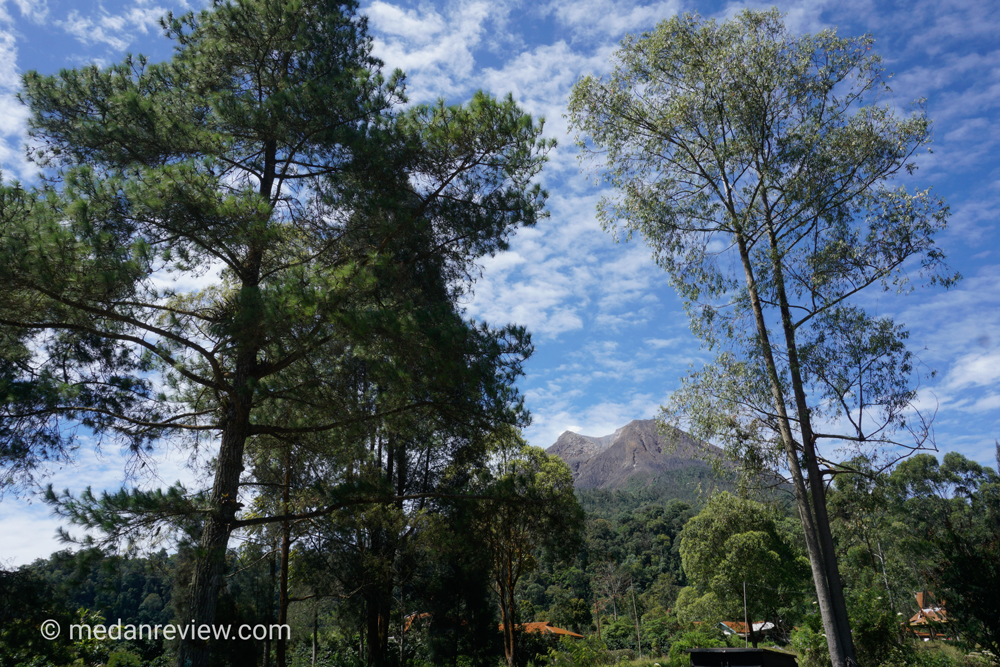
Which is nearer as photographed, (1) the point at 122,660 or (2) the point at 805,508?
(2) the point at 805,508

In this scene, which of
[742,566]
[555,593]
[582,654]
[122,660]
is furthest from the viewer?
[555,593]

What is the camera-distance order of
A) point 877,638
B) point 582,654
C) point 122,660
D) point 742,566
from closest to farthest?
point 582,654 < point 877,638 < point 122,660 < point 742,566

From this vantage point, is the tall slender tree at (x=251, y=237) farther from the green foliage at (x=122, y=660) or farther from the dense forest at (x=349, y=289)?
the green foliage at (x=122, y=660)

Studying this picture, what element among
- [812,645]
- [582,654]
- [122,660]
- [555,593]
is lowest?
[555,593]

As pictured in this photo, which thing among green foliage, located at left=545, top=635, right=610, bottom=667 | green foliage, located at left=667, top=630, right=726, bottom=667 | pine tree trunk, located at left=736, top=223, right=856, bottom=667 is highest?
pine tree trunk, located at left=736, top=223, right=856, bottom=667

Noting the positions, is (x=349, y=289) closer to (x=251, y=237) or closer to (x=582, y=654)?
(x=251, y=237)

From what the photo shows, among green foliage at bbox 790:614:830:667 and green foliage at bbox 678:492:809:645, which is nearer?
green foliage at bbox 790:614:830:667

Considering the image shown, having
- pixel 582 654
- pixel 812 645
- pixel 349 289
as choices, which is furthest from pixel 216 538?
pixel 812 645

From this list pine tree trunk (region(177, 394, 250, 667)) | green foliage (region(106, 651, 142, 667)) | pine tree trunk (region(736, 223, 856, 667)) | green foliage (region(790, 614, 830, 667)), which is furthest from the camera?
green foliage (region(790, 614, 830, 667))

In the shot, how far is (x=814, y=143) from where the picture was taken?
9.46 m

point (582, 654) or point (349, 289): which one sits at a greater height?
point (349, 289)

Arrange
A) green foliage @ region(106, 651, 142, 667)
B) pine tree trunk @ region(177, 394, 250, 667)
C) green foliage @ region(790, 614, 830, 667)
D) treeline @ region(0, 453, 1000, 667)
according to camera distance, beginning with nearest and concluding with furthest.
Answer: pine tree trunk @ region(177, 394, 250, 667), treeline @ region(0, 453, 1000, 667), green foliage @ region(106, 651, 142, 667), green foliage @ region(790, 614, 830, 667)

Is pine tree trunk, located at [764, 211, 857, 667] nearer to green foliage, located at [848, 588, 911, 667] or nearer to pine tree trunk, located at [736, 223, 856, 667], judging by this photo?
pine tree trunk, located at [736, 223, 856, 667]

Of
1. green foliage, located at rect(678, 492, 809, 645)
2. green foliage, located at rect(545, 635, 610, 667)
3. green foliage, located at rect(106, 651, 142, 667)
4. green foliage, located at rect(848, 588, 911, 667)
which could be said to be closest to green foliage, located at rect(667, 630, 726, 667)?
green foliage, located at rect(678, 492, 809, 645)
